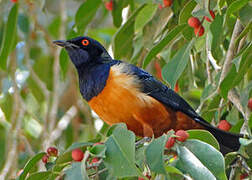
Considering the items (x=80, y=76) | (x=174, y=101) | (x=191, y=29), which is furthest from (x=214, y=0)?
(x=80, y=76)

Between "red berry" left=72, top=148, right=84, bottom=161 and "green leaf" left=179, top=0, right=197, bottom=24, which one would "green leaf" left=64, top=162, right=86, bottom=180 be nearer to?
"red berry" left=72, top=148, right=84, bottom=161

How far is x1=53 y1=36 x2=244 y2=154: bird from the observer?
4305 millimetres

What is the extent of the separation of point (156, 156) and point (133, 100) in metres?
1.68

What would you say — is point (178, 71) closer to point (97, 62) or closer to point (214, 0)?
point (214, 0)

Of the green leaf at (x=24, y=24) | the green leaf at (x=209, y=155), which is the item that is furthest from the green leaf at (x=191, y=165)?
the green leaf at (x=24, y=24)

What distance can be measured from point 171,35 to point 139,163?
121cm

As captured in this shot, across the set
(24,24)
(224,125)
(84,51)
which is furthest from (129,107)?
(24,24)

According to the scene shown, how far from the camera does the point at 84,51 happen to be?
16.0 feet

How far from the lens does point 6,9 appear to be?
5355mm

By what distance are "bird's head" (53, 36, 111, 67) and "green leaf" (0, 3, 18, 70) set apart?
16.0 inches

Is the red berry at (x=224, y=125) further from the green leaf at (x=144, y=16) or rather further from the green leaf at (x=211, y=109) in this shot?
the green leaf at (x=144, y=16)

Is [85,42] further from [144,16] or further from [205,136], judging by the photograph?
[205,136]

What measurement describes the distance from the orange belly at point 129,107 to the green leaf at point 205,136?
116 cm

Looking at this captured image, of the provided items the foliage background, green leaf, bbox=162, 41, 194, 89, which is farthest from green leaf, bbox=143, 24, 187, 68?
green leaf, bbox=162, 41, 194, 89
